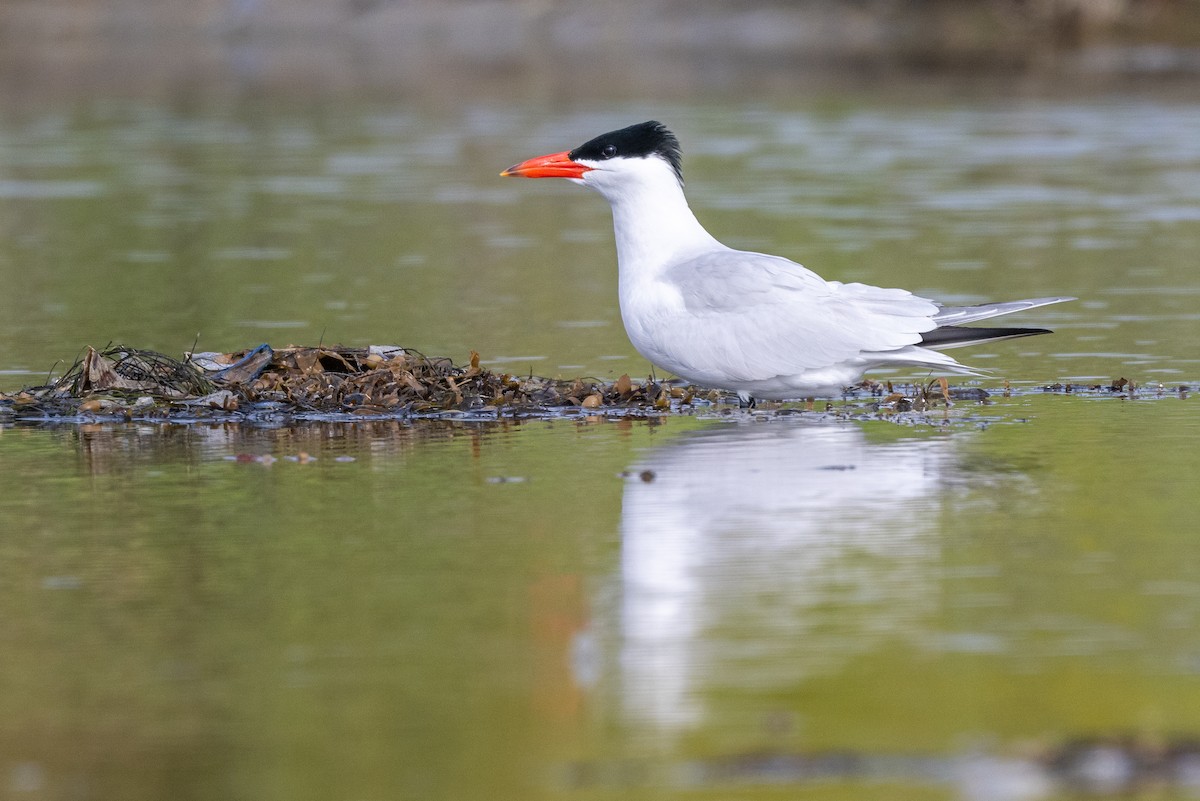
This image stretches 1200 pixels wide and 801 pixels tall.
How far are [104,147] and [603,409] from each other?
21.2 meters

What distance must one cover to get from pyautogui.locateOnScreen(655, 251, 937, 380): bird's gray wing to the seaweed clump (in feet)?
2.14

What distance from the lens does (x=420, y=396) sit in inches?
427

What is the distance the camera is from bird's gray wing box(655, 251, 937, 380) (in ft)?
33.5

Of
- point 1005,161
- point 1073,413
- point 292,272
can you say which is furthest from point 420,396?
point 1005,161

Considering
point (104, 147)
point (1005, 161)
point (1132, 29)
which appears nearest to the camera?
point (1005, 161)

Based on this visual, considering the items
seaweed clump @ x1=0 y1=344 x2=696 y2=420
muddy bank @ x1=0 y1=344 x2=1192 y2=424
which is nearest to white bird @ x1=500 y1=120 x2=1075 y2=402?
muddy bank @ x1=0 y1=344 x2=1192 y2=424

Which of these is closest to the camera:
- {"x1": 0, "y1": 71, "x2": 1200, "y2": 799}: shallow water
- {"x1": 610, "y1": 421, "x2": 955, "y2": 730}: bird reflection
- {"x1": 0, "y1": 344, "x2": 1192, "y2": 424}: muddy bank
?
{"x1": 0, "y1": 71, "x2": 1200, "y2": 799}: shallow water

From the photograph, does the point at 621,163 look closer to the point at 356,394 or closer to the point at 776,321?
the point at 776,321

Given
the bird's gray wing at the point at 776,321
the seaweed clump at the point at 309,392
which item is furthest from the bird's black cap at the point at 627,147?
the seaweed clump at the point at 309,392

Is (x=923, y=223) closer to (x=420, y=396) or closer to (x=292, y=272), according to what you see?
(x=292, y=272)

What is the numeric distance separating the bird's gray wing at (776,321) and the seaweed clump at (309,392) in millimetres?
651

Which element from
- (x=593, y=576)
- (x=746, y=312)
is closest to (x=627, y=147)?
(x=746, y=312)

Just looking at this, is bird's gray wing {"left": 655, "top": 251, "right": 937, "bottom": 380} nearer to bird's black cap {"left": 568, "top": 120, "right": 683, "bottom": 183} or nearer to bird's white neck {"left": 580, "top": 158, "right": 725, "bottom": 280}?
bird's white neck {"left": 580, "top": 158, "right": 725, "bottom": 280}

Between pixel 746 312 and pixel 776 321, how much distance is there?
157mm
